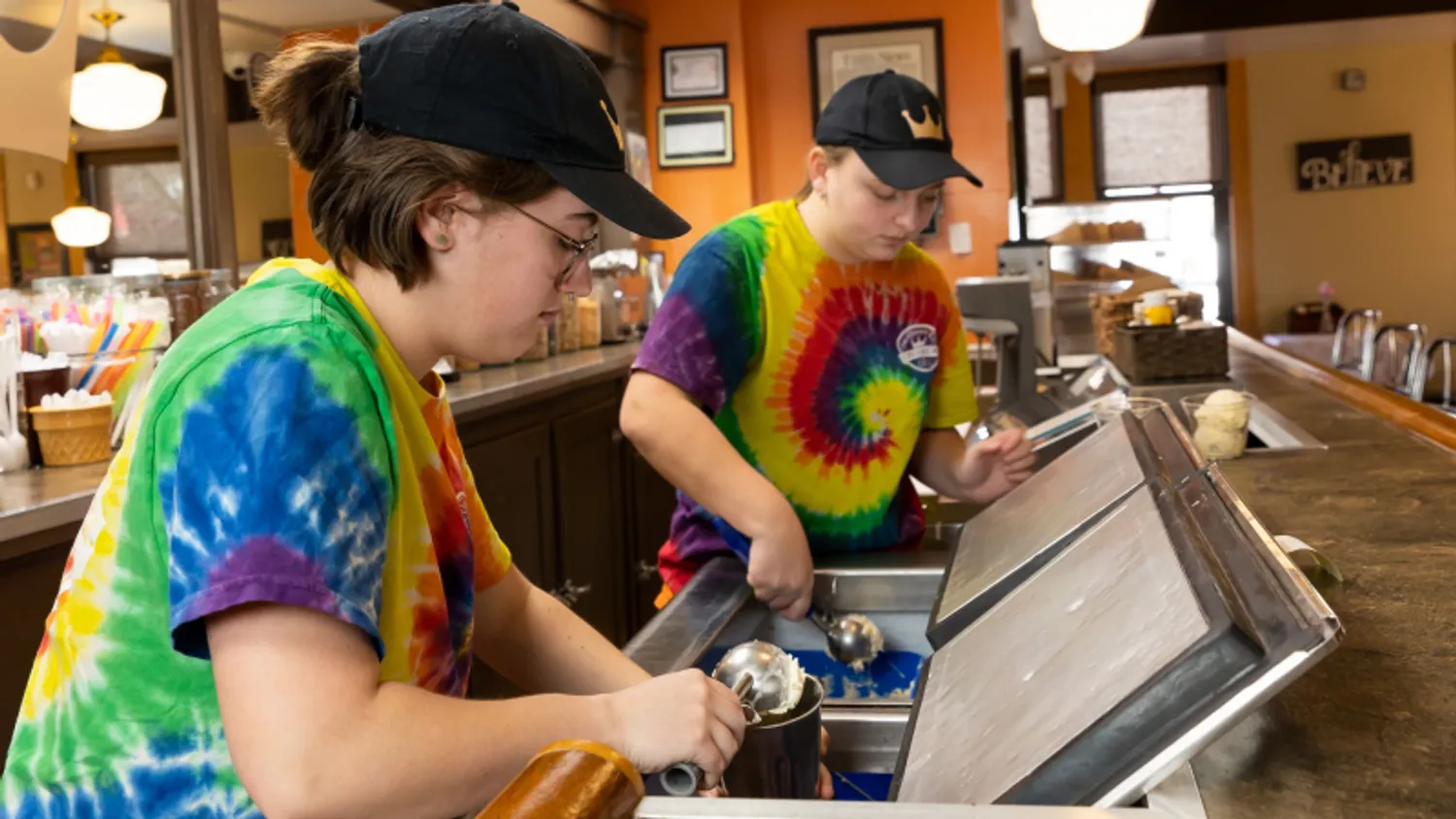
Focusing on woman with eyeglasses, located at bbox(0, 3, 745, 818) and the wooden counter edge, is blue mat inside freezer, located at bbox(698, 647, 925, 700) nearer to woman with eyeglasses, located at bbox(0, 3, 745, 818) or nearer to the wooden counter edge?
woman with eyeglasses, located at bbox(0, 3, 745, 818)

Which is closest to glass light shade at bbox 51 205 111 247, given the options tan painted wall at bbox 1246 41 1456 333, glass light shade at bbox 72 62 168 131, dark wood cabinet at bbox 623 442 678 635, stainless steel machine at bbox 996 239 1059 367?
glass light shade at bbox 72 62 168 131

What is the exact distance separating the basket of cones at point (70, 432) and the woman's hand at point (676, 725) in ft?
5.65

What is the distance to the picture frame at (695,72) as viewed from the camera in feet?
21.7

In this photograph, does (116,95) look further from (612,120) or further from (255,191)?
(612,120)

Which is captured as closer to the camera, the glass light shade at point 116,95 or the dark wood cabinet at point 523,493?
the dark wood cabinet at point 523,493

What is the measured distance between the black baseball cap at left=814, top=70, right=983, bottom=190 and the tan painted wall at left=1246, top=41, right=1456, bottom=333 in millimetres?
10616

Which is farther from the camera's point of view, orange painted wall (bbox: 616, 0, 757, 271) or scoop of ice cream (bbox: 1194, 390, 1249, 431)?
orange painted wall (bbox: 616, 0, 757, 271)

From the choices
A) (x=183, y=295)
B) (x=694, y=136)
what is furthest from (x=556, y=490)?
(x=694, y=136)

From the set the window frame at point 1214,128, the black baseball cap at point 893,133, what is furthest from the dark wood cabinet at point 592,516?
the window frame at point 1214,128

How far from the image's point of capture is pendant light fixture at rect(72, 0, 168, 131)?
344 centimetres

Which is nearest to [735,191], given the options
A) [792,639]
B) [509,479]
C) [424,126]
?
[509,479]

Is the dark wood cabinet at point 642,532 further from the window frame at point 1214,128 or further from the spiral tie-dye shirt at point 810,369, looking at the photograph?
the window frame at point 1214,128

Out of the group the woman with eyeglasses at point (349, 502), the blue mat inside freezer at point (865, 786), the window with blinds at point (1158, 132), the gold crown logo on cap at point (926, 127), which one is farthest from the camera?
Result: the window with blinds at point (1158, 132)

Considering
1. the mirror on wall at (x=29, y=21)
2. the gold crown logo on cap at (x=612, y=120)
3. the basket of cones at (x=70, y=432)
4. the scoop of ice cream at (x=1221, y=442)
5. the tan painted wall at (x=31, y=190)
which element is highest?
the mirror on wall at (x=29, y=21)
